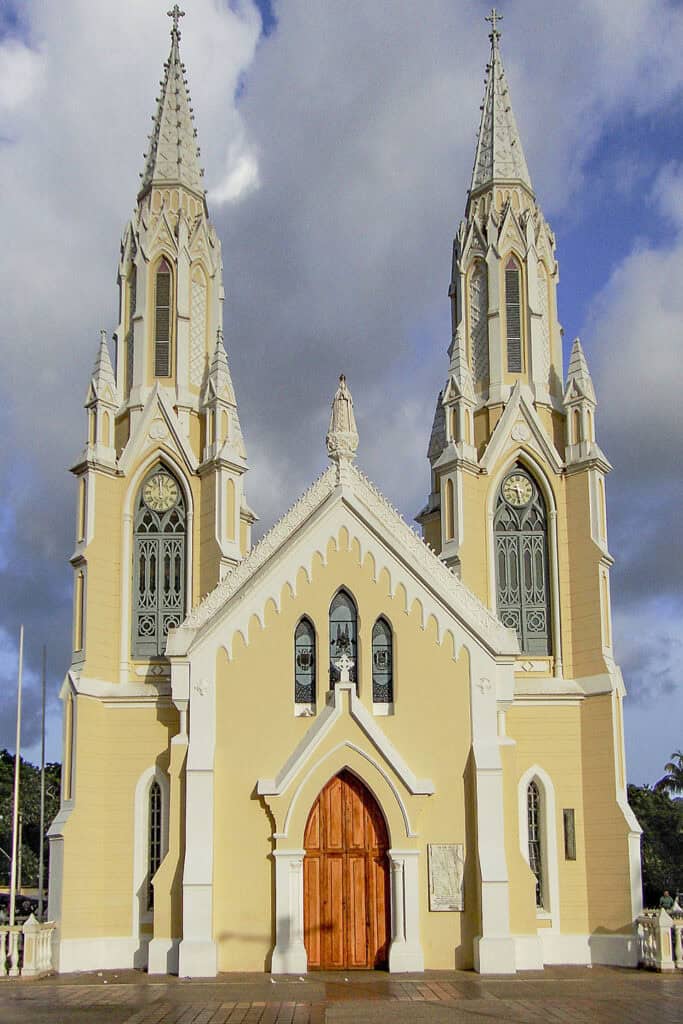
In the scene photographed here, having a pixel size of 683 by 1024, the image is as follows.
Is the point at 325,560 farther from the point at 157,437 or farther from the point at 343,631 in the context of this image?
the point at 157,437

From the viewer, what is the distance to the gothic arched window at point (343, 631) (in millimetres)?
26109

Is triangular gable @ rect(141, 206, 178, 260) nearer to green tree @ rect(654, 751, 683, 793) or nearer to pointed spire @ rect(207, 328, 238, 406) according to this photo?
pointed spire @ rect(207, 328, 238, 406)

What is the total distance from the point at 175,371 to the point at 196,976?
46.8ft

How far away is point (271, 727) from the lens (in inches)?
1014

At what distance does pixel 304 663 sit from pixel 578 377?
10.1m

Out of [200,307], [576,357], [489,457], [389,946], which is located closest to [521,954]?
[389,946]

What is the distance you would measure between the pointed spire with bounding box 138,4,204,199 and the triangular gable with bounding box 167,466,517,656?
10.6 meters

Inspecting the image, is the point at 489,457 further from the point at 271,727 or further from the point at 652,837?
the point at 652,837

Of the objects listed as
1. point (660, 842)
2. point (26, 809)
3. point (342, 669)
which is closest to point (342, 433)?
point (342, 669)

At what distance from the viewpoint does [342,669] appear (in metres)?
25.5

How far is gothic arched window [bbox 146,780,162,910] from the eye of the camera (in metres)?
27.2

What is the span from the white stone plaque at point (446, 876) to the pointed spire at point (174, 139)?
18.0 m

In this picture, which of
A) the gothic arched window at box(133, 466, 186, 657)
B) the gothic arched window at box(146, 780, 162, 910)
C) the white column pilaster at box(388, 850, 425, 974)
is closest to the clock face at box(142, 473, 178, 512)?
the gothic arched window at box(133, 466, 186, 657)

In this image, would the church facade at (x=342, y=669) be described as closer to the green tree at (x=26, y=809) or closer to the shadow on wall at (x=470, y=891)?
the shadow on wall at (x=470, y=891)
